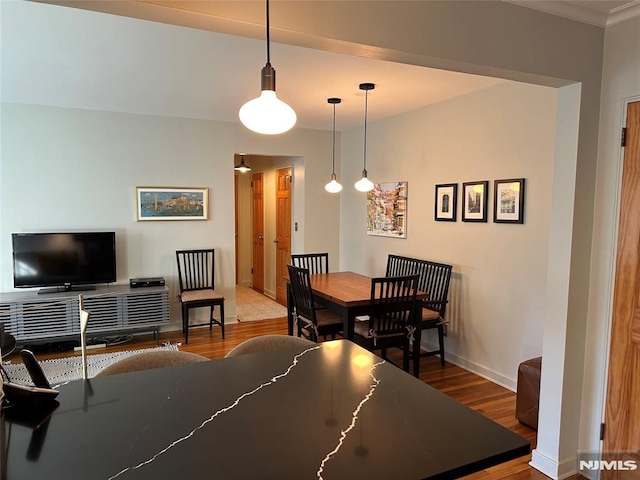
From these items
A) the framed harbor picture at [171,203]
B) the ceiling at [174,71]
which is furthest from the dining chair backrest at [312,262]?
the ceiling at [174,71]

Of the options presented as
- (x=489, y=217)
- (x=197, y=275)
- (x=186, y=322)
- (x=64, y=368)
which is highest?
(x=489, y=217)

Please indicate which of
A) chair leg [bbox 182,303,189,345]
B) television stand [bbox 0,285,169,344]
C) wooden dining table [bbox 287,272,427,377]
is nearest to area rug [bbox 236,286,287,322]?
chair leg [bbox 182,303,189,345]

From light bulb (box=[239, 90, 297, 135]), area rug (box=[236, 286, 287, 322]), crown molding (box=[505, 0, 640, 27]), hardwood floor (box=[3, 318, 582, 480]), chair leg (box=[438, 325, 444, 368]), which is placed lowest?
hardwood floor (box=[3, 318, 582, 480])

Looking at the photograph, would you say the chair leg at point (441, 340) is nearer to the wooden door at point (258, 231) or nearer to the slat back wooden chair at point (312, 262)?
the slat back wooden chair at point (312, 262)

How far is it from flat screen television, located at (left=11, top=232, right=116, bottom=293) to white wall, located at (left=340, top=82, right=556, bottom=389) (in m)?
3.20

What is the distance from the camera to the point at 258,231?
7.53 m

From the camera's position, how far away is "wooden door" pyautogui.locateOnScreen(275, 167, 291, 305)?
629cm

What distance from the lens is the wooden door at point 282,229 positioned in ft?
20.6

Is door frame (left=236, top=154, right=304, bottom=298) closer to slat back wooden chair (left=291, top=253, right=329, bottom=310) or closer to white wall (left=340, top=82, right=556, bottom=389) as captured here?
slat back wooden chair (left=291, top=253, right=329, bottom=310)

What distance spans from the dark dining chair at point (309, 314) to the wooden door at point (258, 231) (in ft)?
11.1

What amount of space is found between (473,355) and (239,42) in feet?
10.6

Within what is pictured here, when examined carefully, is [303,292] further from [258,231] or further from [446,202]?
[258,231]

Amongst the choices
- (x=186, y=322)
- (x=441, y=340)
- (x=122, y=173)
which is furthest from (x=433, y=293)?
(x=122, y=173)

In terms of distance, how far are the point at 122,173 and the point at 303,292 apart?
8.55 feet
